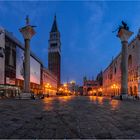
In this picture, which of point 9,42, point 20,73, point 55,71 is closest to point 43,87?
point 20,73

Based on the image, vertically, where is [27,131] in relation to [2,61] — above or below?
below

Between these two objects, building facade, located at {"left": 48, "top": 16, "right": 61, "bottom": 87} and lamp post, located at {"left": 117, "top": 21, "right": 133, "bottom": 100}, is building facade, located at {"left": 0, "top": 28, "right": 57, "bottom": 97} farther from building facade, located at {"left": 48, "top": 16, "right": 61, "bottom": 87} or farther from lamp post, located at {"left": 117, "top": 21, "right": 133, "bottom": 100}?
building facade, located at {"left": 48, "top": 16, "right": 61, "bottom": 87}

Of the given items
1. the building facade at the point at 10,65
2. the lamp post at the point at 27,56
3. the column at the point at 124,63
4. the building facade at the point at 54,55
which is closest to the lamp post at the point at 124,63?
the column at the point at 124,63

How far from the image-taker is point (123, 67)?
4019 centimetres

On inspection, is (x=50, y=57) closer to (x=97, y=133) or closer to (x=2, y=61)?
(x=2, y=61)

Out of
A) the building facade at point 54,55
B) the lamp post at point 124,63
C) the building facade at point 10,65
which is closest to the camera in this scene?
the lamp post at point 124,63

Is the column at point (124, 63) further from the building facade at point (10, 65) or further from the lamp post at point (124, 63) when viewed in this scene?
the building facade at point (10, 65)

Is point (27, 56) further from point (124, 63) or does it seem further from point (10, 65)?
point (10, 65)

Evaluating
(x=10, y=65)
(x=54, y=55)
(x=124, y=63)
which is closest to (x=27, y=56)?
(x=124, y=63)

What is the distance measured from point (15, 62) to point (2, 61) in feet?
28.3

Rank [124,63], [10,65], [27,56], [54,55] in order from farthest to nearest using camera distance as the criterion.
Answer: [54,55] < [10,65] < [27,56] < [124,63]

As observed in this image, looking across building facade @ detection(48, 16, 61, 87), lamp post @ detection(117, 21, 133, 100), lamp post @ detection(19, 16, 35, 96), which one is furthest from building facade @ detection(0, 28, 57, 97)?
building facade @ detection(48, 16, 61, 87)

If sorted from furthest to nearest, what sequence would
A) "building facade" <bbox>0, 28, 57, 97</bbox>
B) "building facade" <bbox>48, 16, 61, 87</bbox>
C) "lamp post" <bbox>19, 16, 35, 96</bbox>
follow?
1. "building facade" <bbox>48, 16, 61, 87</bbox>
2. "building facade" <bbox>0, 28, 57, 97</bbox>
3. "lamp post" <bbox>19, 16, 35, 96</bbox>

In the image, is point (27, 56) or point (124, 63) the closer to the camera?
point (124, 63)
